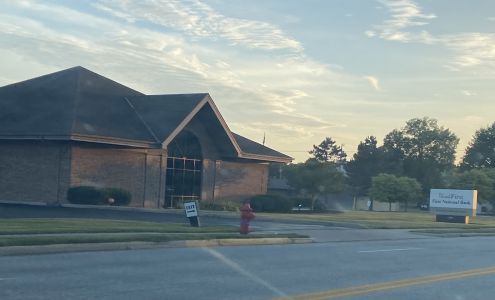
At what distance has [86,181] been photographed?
36625mm

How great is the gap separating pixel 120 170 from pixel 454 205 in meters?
19.4

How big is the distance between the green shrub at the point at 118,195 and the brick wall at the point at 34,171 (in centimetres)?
192

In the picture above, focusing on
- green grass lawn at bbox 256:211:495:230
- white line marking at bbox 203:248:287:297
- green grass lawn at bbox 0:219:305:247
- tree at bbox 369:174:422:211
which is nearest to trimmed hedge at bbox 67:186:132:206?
green grass lawn at bbox 256:211:495:230

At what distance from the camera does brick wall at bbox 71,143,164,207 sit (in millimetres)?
36312

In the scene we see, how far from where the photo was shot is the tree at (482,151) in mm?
109750

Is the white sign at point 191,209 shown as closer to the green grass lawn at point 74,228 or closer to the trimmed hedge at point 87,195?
the green grass lawn at point 74,228

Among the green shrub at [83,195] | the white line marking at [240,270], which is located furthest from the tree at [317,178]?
the white line marking at [240,270]

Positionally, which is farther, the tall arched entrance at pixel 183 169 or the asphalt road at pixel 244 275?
the tall arched entrance at pixel 183 169

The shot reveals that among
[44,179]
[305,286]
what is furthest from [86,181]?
[305,286]

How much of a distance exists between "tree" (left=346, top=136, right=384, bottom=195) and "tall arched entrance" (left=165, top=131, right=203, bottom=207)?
63.8 m

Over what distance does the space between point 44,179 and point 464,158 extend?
88.0 meters

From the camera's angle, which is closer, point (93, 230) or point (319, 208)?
point (93, 230)

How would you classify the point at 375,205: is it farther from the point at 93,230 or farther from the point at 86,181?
the point at 93,230

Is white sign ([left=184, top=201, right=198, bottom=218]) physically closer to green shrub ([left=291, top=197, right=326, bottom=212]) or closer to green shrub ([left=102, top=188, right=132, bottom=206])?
green shrub ([left=102, top=188, right=132, bottom=206])
